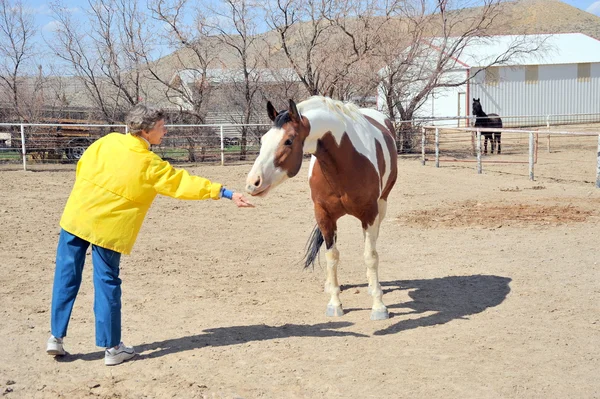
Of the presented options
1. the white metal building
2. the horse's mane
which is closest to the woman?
the horse's mane

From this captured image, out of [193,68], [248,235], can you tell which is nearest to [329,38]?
[193,68]

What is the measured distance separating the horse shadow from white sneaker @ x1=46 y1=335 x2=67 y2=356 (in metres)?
2.13

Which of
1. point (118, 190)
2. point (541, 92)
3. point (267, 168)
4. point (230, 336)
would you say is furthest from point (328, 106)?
point (541, 92)

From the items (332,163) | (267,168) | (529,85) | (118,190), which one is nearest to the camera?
(118,190)

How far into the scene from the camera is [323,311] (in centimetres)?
517

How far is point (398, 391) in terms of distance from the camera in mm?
3451

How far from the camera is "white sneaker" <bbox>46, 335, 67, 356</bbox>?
392 centimetres

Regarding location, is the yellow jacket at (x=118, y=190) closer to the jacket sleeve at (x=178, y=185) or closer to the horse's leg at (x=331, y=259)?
the jacket sleeve at (x=178, y=185)

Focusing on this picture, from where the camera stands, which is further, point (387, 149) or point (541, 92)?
point (541, 92)

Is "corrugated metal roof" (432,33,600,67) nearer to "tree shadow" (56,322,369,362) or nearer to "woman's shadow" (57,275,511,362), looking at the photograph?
"woman's shadow" (57,275,511,362)

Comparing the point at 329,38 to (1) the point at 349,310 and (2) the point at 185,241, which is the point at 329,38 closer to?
(2) the point at 185,241

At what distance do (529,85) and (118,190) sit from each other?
97.9 feet

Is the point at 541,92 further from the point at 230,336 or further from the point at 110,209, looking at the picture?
the point at 110,209

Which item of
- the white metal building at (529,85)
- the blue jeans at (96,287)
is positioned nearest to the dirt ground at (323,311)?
the blue jeans at (96,287)
